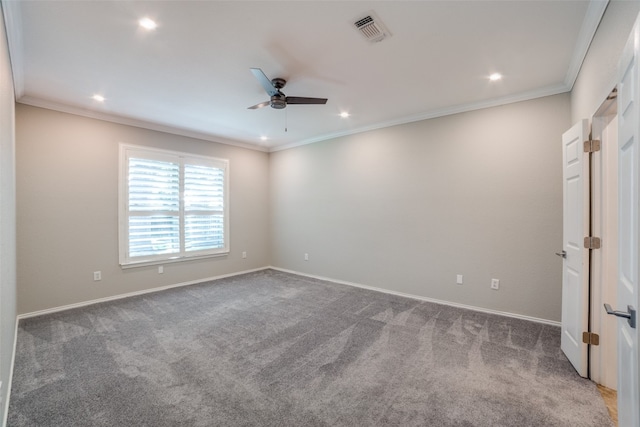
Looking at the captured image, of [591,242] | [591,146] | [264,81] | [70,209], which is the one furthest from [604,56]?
[70,209]

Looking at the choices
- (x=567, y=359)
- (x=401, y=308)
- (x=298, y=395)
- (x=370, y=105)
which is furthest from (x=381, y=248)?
(x=298, y=395)

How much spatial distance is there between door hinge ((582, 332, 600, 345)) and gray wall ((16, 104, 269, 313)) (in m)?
5.35

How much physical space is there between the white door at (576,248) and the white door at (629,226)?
3.97 ft

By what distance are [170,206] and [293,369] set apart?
3.65m

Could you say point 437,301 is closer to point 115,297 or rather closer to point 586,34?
point 586,34

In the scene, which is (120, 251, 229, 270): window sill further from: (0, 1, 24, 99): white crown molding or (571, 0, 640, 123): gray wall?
(571, 0, 640, 123): gray wall

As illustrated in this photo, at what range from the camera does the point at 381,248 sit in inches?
183

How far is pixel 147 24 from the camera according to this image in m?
2.17

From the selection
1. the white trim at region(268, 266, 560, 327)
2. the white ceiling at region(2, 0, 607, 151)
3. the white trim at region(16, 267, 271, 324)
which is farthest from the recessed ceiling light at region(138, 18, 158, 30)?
the white trim at region(268, 266, 560, 327)

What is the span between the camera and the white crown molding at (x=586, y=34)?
1.93 metres

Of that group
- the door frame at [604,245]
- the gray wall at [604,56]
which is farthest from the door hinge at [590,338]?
the gray wall at [604,56]

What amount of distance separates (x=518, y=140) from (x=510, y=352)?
247 centimetres

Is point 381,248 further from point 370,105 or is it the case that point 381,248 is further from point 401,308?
point 370,105

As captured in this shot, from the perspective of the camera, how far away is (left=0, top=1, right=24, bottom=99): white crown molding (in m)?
1.90
